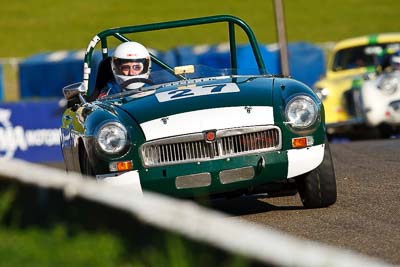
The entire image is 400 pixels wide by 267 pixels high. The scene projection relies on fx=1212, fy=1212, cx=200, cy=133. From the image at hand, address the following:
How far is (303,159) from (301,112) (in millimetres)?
296

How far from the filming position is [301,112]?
7.64m

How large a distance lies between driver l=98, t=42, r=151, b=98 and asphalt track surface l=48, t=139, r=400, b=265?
115 centimetres

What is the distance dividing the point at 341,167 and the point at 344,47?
8.77 metres

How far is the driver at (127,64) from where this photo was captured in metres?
9.09

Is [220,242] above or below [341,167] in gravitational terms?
above

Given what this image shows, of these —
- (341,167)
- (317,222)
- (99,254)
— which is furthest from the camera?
(341,167)

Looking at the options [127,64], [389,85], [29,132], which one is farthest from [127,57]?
[29,132]

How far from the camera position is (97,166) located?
7664mm

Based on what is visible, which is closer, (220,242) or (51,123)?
(220,242)

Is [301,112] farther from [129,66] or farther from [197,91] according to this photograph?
[129,66]

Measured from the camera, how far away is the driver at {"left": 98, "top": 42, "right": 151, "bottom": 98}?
9.09 metres

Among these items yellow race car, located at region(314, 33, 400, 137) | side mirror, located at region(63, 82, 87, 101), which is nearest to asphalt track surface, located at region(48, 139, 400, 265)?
side mirror, located at region(63, 82, 87, 101)

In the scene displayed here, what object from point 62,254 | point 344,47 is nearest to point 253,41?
point 62,254

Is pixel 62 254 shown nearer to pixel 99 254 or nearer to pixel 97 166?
pixel 99 254
